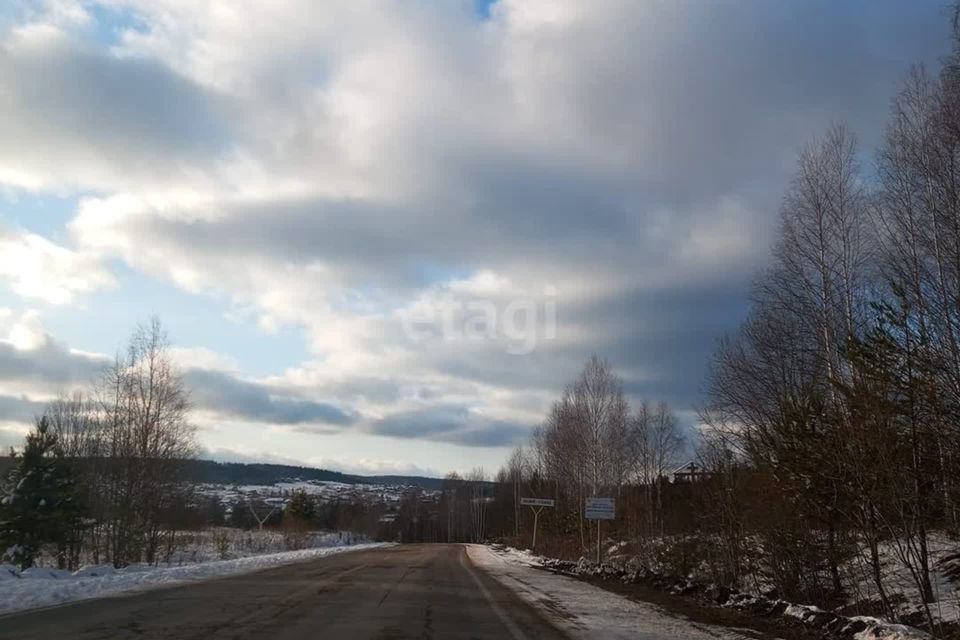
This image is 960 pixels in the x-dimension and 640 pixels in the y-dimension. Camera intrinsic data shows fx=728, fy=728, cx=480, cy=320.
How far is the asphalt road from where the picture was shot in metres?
10.8

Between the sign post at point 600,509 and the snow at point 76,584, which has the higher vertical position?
the sign post at point 600,509

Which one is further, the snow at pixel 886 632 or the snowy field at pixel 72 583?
the snowy field at pixel 72 583

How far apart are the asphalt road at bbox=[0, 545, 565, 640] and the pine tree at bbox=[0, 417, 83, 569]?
61.9 feet

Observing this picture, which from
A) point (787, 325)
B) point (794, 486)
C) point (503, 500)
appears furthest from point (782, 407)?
point (503, 500)

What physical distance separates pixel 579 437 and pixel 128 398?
27959 mm

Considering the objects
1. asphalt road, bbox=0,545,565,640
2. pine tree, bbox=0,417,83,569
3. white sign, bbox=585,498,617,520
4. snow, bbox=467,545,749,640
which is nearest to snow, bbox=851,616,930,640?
snow, bbox=467,545,749,640

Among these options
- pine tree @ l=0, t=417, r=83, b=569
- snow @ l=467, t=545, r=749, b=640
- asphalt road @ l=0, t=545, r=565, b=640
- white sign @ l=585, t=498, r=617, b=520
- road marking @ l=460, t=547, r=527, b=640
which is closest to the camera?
asphalt road @ l=0, t=545, r=565, b=640

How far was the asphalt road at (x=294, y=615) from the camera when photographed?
35.3 feet

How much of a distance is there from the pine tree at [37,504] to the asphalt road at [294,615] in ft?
61.9

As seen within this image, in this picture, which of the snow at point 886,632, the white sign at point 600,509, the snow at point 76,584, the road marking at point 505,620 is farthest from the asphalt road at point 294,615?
the white sign at point 600,509

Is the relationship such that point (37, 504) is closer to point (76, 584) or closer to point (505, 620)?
point (76, 584)

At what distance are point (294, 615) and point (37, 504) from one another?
28.3 metres

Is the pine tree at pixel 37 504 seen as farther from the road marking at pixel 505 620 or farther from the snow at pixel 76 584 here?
the road marking at pixel 505 620

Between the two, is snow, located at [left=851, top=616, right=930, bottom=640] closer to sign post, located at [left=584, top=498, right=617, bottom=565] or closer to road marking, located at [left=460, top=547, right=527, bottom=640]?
road marking, located at [left=460, top=547, right=527, bottom=640]
